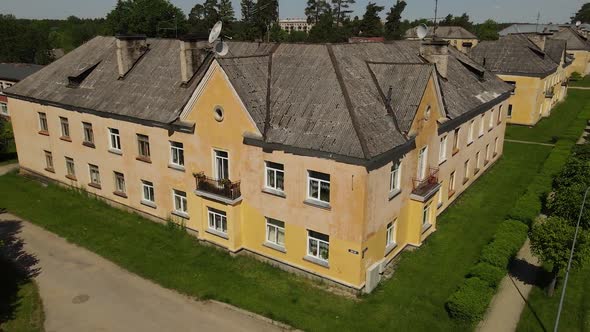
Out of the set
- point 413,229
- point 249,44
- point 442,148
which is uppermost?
point 249,44

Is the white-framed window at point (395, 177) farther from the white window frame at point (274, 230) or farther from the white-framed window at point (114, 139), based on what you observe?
the white-framed window at point (114, 139)

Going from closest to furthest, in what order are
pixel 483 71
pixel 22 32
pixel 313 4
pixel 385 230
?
pixel 385 230 < pixel 483 71 < pixel 22 32 < pixel 313 4

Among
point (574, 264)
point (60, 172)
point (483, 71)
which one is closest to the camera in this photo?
point (574, 264)

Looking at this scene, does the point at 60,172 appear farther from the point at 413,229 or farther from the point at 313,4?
the point at 313,4

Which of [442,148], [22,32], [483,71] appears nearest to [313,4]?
[22,32]

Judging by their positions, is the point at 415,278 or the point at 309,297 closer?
the point at 309,297

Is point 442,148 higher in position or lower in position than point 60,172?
higher

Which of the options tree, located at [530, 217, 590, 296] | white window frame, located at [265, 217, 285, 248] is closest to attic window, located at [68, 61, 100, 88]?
white window frame, located at [265, 217, 285, 248]
